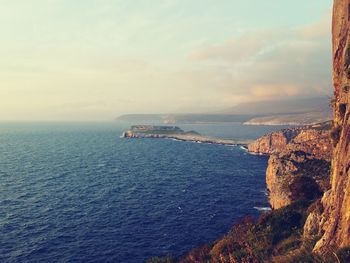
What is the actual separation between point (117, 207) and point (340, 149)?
64282 mm

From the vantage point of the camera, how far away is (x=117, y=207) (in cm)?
8744

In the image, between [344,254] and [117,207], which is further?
[117,207]

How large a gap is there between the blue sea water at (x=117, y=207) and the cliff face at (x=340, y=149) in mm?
33542

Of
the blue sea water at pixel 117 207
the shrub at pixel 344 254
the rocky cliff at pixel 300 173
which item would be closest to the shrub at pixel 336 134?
the shrub at pixel 344 254

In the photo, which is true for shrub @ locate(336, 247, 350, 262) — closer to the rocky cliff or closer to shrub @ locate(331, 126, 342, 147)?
shrub @ locate(331, 126, 342, 147)

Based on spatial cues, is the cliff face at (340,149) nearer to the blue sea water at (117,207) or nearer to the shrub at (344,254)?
the shrub at (344,254)

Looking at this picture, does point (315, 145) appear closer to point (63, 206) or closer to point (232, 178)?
point (232, 178)

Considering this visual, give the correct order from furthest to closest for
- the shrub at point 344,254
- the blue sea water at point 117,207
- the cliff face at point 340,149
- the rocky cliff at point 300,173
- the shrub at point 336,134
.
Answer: the rocky cliff at point 300,173 → the blue sea water at point 117,207 → the shrub at point 336,134 → the cliff face at point 340,149 → the shrub at point 344,254

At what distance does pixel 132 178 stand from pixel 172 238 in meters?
59.2

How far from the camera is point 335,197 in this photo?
37.6 m

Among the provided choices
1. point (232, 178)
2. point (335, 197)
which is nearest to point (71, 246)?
point (335, 197)

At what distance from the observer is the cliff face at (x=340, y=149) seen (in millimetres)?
33031

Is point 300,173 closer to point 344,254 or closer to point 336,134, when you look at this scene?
point 336,134

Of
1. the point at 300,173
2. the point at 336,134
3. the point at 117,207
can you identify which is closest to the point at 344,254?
the point at 336,134
